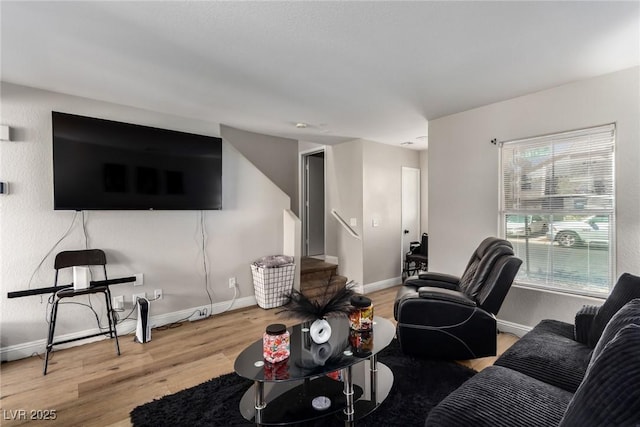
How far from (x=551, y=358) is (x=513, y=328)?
159 centimetres

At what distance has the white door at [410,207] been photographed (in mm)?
5223

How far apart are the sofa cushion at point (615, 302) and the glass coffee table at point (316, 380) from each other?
1.13 metres

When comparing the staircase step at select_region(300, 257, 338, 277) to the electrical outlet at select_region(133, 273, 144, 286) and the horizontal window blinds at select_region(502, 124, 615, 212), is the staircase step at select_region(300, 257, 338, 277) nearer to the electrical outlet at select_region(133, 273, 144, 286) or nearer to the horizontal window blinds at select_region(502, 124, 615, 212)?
the electrical outlet at select_region(133, 273, 144, 286)

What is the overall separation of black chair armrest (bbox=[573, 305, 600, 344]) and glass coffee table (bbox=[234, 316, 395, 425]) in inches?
43.2

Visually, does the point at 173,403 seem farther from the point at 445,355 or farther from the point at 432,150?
the point at 432,150

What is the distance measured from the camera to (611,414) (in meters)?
0.72

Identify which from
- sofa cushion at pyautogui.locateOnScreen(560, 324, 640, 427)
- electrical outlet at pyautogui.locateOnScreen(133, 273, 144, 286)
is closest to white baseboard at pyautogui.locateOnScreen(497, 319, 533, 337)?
sofa cushion at pyautogui.locateOnScreen(560, 324, 640, 427)

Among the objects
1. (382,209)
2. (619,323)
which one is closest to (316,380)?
(619,323)

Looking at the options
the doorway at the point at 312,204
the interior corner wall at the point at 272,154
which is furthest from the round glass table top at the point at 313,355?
the doorway at the point at 312,204

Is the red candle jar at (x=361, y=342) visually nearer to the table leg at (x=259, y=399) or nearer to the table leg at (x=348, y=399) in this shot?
the table leg at (x=348, y=399)

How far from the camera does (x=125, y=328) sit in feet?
10.1

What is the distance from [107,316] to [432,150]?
3905 mm

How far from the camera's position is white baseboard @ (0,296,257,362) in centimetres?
258

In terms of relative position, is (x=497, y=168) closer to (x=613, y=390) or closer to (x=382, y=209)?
(x=382, y=209)
